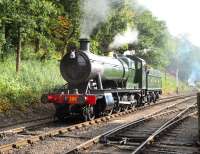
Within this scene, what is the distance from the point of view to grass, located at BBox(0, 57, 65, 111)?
61.9ft

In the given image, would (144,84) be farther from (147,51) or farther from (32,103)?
(147,51)

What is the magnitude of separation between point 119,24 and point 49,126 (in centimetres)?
1734

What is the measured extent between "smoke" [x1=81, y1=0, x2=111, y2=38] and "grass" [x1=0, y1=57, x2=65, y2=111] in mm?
4068

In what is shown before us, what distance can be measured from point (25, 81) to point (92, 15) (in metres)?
4.95

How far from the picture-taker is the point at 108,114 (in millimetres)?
19094

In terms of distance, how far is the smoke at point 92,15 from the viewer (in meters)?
20.4

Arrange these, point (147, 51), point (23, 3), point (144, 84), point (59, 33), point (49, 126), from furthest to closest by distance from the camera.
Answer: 1. point (147, 51)
2. point (59, 33)
3. point (144, 84)
4. point (23, 3)
5. point (49, 126)

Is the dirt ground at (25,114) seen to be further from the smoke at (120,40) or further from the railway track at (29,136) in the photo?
the smoke at (120,40)

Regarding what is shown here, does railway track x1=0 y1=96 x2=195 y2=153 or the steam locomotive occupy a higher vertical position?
the steam locomotive

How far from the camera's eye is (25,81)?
2186cm

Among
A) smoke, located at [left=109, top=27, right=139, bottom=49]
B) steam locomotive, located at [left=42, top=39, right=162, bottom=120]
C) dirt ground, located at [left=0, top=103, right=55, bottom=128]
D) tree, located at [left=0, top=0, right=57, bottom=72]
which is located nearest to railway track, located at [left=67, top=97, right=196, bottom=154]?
steam locomotive, located at [left=42, top=39, right=162, bottom=120]

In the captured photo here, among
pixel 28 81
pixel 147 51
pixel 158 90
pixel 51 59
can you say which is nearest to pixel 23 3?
pixel 28 81

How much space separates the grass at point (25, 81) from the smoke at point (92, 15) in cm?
407

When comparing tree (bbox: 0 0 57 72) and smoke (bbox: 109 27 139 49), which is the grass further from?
smoke (bbox: 109 27 139 49)
